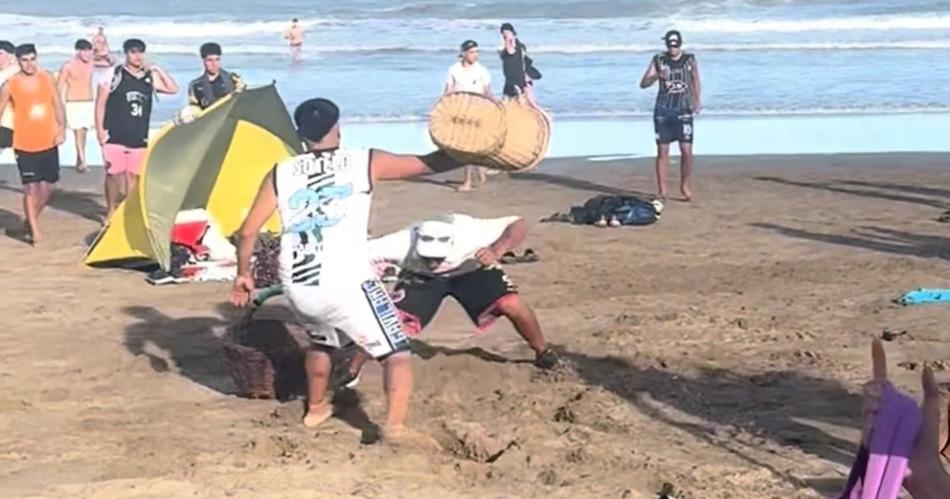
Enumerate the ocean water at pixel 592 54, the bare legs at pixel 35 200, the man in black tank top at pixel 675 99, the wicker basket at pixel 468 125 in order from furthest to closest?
the ocean water at pixel 592 54
the man in black tank top at pixel 675 99
the bare legs at pixel 35 200
the wicker basket at pixel 468 125

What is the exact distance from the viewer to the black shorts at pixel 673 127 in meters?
14.7

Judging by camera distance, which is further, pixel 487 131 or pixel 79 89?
pixel 79 89

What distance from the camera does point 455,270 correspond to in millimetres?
7969

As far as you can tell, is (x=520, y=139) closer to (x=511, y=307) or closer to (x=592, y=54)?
(x=511, y=307)

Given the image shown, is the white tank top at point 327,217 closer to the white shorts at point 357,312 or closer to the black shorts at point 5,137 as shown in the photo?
the white shorts at point 357,312

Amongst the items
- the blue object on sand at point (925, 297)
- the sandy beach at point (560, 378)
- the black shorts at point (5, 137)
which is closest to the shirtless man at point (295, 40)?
the black shorts at point (5, 137)

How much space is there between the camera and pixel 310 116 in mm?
6785

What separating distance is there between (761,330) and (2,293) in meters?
5.32

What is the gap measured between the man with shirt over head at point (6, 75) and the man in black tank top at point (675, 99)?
19.3 feet

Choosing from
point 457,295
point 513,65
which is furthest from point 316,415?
point 513,65

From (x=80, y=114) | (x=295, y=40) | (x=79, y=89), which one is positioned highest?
(x=79, y=89)

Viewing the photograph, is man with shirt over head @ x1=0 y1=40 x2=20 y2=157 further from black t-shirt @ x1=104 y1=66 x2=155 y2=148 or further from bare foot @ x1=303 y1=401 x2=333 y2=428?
bare foot @ x1=303 y1=401 x2=333 y2=428

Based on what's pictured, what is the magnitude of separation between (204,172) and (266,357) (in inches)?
152

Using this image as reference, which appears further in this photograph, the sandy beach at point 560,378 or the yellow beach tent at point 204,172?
the yellow beach tent at point 204,172
